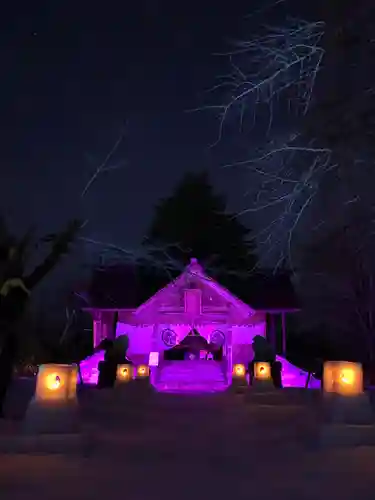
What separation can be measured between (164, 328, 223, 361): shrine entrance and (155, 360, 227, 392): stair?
287 cm

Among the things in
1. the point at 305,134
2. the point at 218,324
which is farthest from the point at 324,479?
the point at 218,324

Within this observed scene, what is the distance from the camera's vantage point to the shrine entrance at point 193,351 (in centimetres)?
2344

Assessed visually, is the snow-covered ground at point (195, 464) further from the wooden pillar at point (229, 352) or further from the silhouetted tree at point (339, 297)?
the silhouetted tree at point (339, 297)

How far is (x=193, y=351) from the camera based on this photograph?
79.0ft

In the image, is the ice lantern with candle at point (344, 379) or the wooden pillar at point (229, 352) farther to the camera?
the wooden pillar at point (229, 352)

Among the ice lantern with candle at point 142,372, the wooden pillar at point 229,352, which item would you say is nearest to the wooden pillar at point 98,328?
the wooden pillar at point 229,352

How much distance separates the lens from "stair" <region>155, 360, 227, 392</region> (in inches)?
727

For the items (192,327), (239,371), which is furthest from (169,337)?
(239,371)

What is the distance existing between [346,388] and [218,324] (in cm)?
1214

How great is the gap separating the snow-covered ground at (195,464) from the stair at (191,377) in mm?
8056

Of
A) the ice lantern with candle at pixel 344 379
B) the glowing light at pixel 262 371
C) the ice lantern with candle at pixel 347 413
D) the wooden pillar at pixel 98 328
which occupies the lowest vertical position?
the ice lantern with candle at pixel 347 413

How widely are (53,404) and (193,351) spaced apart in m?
17.1

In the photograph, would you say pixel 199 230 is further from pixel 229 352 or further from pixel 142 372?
pixel 142 372

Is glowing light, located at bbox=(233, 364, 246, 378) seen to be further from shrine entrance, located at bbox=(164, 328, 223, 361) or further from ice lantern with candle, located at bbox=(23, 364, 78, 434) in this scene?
ice lantern with candle, located at bbox=(23, 364, 78, 434)
